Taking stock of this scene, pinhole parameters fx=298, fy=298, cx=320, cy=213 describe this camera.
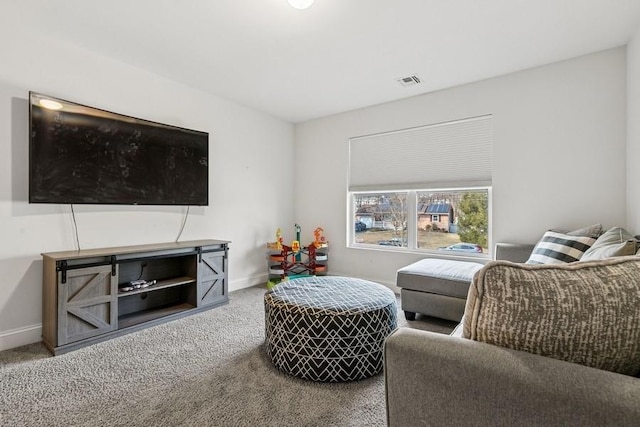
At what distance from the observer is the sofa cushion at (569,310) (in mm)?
715

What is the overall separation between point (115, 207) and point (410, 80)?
3166mm

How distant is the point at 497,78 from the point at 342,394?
10.6ft

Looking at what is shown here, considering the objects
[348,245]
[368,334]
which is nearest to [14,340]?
[368,334]

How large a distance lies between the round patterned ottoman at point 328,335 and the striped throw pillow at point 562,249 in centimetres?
A: 125

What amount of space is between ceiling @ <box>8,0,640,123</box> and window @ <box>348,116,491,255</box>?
0.62 metres

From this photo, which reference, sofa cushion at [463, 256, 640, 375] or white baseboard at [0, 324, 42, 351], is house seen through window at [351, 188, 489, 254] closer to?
sofa cushion at [463, 256, 640, 375]

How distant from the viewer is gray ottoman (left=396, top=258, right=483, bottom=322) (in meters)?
2.48

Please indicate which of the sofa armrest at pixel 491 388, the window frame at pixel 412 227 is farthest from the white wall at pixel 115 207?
the sofa armrest at pixel 491 388

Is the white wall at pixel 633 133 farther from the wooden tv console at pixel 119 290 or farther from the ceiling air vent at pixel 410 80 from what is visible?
the wooden tv console at pixel 119 290

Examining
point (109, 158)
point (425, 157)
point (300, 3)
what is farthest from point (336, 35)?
point (109, 158)

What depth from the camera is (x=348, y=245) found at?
417 centimetres

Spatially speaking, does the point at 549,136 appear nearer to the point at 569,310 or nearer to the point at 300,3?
the point at 300,3

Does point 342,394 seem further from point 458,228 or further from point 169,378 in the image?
point 458,228

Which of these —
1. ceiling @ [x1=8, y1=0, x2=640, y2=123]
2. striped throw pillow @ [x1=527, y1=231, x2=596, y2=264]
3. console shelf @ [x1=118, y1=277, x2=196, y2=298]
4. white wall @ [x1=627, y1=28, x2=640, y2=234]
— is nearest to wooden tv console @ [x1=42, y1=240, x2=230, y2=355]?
console shelf @ [x1=118, y1=277, x2=196, y2=298]
